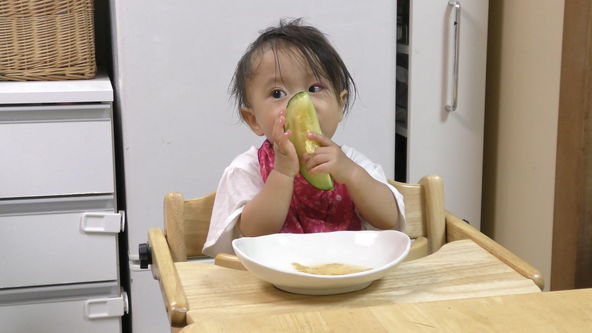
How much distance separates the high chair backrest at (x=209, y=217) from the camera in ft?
3.58

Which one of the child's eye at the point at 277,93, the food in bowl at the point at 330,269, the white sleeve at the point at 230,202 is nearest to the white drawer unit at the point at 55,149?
the white sleeve at the point at 230,202

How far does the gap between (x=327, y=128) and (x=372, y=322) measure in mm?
495

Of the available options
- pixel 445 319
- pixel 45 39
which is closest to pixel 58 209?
pixel 45 39

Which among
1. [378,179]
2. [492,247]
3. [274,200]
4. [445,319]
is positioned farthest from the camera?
[378,179]

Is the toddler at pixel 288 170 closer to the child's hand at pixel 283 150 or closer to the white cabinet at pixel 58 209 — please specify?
the child's hand at pixel 283 150

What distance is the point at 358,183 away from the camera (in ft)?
3.58

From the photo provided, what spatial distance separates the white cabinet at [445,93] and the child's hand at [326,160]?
2.70 ft

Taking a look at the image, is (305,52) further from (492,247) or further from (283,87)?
(492,247)

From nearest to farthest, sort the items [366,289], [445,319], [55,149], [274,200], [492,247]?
[445,319]
[366,289]
[492,247]
[274,200]
[55,149]

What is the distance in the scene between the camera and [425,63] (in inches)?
72.2

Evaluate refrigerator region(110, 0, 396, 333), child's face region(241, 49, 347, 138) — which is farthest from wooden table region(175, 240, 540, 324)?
refrigerator region(110, 0, 396, 333)

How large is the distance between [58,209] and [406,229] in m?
0.86

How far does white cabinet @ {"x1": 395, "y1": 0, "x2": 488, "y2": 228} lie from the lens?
1.82m

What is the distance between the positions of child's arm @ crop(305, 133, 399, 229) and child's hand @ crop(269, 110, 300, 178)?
0.02 meters
